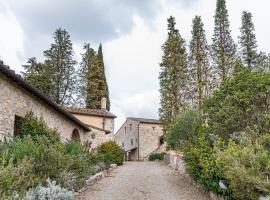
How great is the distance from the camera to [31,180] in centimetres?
759

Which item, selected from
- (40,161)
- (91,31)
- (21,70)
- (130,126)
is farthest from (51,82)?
(40,161)

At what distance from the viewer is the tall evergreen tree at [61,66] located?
4003cm

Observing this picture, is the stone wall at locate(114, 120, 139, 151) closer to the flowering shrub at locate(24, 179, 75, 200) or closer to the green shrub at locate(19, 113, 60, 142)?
the green shrub at locate(19, 113, 60, 142)

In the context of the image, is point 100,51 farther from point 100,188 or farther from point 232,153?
point 232,153

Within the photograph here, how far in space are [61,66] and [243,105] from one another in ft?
100

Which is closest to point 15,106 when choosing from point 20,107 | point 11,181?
point 20,107

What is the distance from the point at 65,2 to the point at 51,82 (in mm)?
26500

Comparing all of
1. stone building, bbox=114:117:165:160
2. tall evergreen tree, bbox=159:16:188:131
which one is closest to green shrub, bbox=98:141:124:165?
tall evergreen tree, bbox=159:16:188:131

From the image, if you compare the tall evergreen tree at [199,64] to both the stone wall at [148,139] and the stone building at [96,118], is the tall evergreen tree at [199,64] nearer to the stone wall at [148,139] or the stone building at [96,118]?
the stone building at [96,118]

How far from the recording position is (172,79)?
1373 inches

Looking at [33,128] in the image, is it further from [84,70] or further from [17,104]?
[84,70]

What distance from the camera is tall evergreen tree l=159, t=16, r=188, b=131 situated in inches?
1342

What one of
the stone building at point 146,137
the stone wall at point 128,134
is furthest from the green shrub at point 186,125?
the stone wall at point 128,134

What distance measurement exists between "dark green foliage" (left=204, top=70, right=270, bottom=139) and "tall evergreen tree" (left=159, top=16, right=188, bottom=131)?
1975 cm
